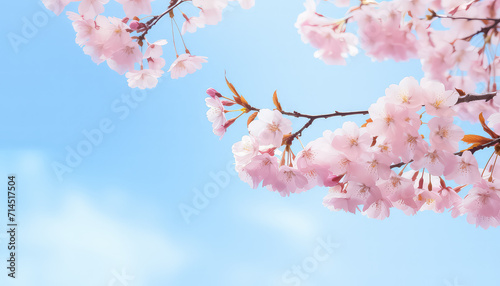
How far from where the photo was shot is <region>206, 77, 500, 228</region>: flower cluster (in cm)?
141

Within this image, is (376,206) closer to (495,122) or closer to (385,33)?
(495,122)

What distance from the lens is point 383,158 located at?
4.65 ft

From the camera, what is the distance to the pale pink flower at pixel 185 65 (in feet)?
6.31

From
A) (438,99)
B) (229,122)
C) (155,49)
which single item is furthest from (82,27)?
(438,99)

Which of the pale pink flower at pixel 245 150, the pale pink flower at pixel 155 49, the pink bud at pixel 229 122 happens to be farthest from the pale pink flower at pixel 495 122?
the pale pink flower at pixel 155 49

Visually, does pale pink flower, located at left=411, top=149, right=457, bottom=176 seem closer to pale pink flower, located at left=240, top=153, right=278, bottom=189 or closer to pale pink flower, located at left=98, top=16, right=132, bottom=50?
pale pink flower, located at left=240, top=153, right=278, bottom=189

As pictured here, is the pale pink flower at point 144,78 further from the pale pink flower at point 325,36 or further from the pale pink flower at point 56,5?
the pale pink flower at point 325,36

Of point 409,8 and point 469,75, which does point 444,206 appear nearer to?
point 469,75

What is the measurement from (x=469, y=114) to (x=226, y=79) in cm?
100

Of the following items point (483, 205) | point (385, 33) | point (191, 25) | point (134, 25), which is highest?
point (191, 25)

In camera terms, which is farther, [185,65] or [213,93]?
[185,65]

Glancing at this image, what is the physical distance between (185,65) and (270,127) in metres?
0.67

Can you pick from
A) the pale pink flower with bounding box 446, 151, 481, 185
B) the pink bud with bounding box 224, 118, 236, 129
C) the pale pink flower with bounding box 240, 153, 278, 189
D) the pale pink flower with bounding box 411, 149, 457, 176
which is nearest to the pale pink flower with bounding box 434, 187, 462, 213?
the pale pink flower with bounding box 446, 151, 481, 185

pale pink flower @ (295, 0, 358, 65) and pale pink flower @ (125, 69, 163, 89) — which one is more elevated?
pale pink flower @ (125, 69, 163, 89)
